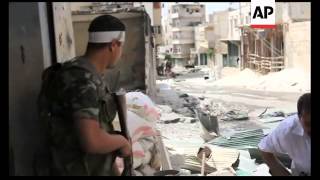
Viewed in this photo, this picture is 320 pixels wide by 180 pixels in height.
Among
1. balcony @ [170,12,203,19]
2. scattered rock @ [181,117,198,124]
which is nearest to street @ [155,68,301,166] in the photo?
scattered rock @ [181,117,198,124]

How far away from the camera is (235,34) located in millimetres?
40906

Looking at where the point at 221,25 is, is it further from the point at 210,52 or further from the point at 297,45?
the point at 297,45

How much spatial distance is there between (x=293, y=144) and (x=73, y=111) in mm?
1511

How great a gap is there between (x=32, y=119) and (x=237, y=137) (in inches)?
304

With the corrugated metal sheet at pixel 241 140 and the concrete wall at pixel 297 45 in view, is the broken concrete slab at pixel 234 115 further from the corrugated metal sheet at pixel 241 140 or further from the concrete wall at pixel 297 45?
the concrete wall at pixel 297 45

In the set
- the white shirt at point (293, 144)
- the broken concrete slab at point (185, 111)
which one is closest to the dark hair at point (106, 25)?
Result: the white shirt at point (293, 144)

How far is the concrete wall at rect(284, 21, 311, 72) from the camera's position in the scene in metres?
26.0

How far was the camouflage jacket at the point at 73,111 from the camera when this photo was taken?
200cm

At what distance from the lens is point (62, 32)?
2842 millimetres

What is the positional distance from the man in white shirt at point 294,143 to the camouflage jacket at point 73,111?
3.60 feet

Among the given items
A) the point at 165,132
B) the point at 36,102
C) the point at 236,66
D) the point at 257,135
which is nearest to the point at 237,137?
the point at 257,135

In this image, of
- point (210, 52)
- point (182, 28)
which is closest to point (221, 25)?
point (210, 52)

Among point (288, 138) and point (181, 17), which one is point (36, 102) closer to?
point (288, 138)
